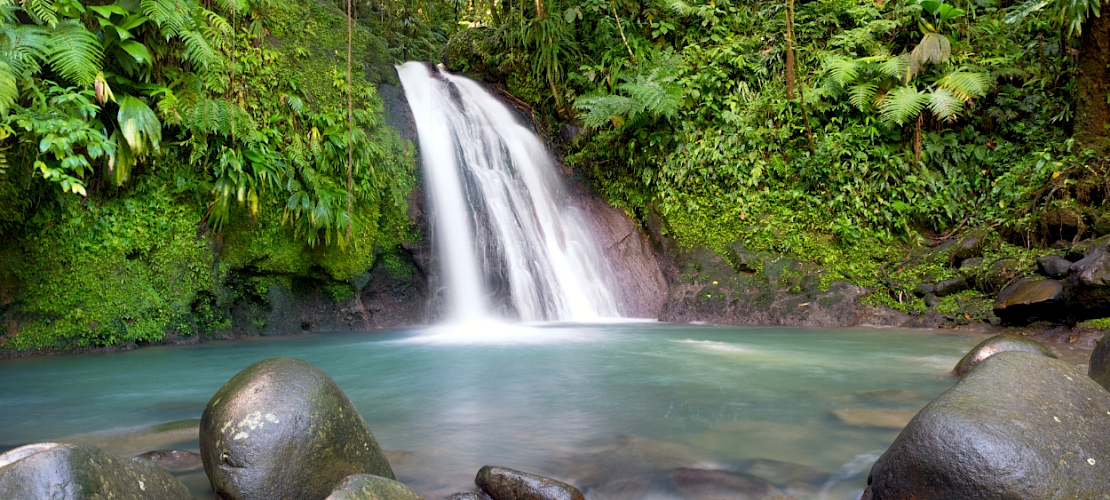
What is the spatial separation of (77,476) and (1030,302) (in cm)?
811

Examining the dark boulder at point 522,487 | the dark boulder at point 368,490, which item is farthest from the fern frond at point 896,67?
the dark boulder at point 368,490

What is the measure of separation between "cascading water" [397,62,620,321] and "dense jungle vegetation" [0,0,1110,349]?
2.05 ft

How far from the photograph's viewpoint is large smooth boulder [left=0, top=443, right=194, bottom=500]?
2.10 meters

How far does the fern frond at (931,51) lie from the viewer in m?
9.01

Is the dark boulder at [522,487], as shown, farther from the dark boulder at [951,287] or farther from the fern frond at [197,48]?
the dark boulder at [951,287]

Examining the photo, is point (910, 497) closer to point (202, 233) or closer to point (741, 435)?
point (741, 435)

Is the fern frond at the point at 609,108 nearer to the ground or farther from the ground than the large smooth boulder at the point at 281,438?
farther from the ground

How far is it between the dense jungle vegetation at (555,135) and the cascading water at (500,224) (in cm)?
62

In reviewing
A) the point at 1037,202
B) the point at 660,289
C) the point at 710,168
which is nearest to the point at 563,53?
the point at 710,168

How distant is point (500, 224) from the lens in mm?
9867

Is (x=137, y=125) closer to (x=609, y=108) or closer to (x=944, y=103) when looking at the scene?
(x=609, y=108)

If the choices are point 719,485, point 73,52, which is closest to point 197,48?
point 73,52

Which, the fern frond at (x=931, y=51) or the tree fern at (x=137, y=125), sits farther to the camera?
the fern frond at (x=931, y=51)

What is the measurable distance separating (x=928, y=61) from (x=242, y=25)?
31.1ft
